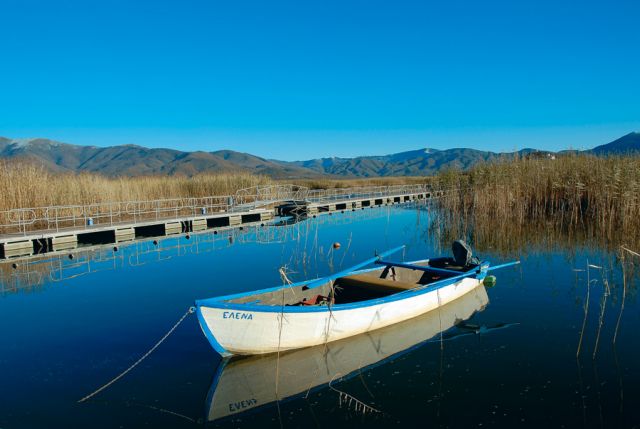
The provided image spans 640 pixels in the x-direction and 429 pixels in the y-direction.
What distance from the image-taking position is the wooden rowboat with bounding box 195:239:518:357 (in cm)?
775

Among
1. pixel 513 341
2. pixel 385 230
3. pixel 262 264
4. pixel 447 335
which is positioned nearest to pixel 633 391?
pixel 513 341

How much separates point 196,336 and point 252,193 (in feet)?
102

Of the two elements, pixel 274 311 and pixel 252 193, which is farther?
pixel 252 193

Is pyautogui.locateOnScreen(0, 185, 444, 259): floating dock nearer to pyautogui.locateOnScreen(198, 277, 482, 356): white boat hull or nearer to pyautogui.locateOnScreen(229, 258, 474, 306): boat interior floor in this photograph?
pyautogui.locateOnScreen(229, 258, 474, 306): boat interior floor

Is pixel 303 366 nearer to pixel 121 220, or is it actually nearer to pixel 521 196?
pixel 521 196

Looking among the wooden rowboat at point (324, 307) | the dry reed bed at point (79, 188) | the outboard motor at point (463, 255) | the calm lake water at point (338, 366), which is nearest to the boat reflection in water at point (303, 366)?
the calm lake water at point (338, 366)

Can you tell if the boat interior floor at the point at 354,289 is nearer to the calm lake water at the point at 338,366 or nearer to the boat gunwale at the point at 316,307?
the boat gunwale at the point at 316,307

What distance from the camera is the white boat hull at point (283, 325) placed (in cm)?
770

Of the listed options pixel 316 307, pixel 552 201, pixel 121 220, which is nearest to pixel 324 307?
pixel 316 307

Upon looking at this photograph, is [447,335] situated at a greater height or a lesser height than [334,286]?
lesser

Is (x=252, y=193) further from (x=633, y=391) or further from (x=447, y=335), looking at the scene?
(x=633, y=391)

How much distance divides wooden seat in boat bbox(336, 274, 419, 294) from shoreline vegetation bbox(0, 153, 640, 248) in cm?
944

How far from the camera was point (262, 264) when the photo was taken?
1675cm

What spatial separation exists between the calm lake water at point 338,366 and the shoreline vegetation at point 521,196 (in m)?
7.10
